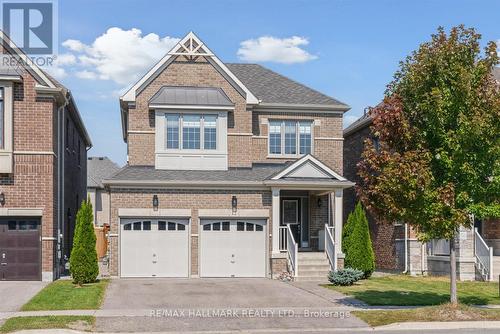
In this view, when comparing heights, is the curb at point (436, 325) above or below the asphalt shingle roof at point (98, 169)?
below

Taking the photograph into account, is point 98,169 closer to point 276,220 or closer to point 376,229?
point 376,229

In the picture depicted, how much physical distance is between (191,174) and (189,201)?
3.75 feet

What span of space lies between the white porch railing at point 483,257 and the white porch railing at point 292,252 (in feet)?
24.1

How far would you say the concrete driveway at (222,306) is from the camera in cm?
1573

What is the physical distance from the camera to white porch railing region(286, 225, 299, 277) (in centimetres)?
2609

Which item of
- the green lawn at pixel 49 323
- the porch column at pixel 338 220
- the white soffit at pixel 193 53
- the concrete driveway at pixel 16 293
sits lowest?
the concrete driveway at pixel 16 293

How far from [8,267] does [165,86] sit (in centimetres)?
939

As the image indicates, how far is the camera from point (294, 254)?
2639 cm

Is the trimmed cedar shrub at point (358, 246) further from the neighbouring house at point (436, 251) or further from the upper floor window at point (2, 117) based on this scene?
the upper floor window at point (2, 117)

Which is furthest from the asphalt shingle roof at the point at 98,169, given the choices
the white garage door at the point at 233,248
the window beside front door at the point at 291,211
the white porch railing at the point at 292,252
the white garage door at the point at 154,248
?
the white porch railing at the point at 292,252

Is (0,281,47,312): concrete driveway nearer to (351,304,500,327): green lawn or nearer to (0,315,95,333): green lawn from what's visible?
(0,315,95,333): green lawn

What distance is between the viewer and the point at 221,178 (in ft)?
89.7

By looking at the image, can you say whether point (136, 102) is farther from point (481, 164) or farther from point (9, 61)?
point (481, 164)

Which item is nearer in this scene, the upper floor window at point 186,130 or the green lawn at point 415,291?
the green lawn at point 415,291
